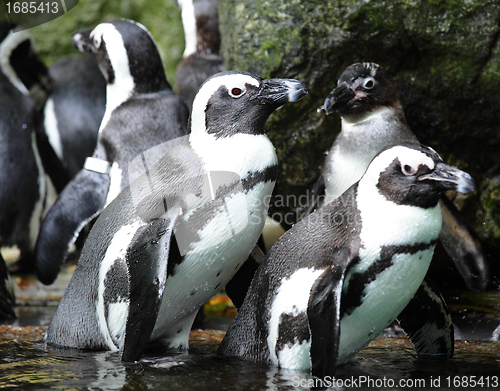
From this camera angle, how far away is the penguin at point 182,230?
8.87 ft

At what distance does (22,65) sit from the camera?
18.6 ft

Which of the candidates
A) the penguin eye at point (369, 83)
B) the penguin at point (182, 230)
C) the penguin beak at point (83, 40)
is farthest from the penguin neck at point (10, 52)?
the penguin eye at point (369, 83)

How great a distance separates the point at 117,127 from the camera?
4.38m

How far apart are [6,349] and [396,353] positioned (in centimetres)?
193

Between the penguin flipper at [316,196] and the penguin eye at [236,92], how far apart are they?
1.30 metres

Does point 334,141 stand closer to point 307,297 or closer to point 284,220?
point 284,220

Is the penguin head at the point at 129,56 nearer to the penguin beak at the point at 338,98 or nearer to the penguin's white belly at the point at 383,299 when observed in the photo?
the penguin beak at the point at 338,98

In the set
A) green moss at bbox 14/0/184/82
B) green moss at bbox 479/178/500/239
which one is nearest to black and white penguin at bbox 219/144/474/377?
green moss at bbox 479/178/500/239

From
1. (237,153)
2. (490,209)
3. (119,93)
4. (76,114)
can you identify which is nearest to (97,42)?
(119,93)

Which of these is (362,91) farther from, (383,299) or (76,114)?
(76,114)

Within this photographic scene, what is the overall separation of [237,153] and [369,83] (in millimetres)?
1375

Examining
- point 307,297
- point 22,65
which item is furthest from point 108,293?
point 22,65

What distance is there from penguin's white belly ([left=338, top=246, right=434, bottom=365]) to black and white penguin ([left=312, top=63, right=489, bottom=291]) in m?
1.36

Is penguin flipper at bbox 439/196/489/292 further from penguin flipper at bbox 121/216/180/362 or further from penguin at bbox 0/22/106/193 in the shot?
penguin at bbox 0/22/106/193
